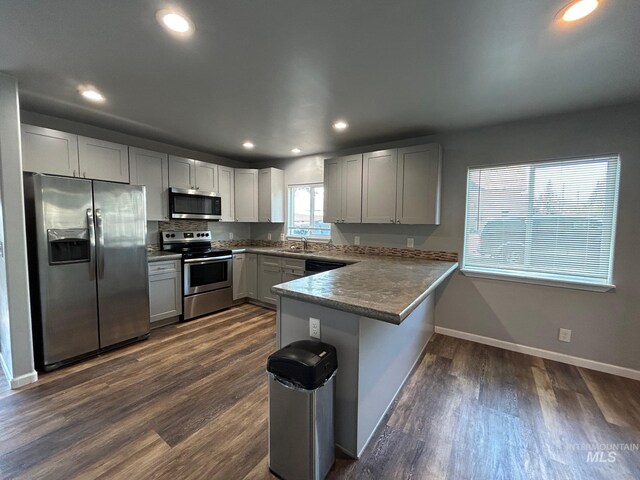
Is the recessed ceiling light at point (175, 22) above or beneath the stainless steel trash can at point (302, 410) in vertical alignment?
above

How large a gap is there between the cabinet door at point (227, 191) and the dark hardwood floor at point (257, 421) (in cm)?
245

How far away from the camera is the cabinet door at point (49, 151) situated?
2.66 meters

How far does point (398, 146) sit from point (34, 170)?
407cm

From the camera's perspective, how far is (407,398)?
219 cm

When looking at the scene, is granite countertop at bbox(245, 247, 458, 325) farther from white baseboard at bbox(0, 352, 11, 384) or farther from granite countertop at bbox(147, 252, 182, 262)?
white baseboard at bbox(0, 352, 11, 384)

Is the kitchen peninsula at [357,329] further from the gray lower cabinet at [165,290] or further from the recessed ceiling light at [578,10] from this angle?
the gray lower cabinet at [165,290]

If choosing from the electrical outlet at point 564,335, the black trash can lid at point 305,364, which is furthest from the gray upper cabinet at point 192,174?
the electrical outlet at point 564,335

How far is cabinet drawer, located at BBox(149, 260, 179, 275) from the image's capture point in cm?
339

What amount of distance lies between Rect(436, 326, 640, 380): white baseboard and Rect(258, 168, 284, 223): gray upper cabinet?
3041 mm

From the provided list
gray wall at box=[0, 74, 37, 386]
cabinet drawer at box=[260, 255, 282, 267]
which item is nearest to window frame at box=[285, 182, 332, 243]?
cabinet drawer at box=[260, 255, 282, 267]

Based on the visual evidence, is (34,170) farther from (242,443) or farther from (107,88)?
(242,443)

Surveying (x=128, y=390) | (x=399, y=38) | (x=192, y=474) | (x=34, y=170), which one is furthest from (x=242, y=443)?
(x=34, y=170)

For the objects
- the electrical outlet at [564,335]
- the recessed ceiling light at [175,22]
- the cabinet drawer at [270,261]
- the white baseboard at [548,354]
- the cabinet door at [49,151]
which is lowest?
the white baseboard at [548,354]

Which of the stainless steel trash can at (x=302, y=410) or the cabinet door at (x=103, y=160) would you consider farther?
the cabinet door at (x=103, y=160)
